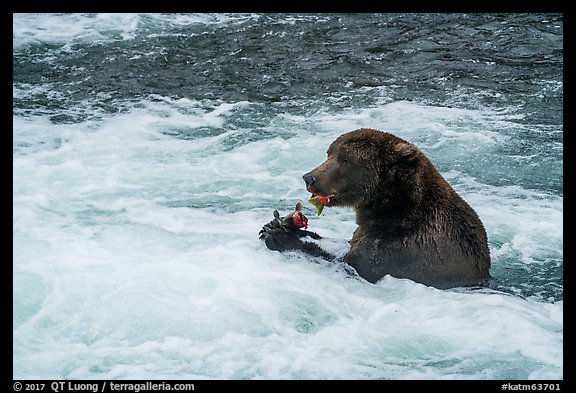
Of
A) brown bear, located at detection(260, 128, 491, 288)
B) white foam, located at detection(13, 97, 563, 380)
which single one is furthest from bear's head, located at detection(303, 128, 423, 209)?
white foam, located at detection(13, 97, 563, 380)

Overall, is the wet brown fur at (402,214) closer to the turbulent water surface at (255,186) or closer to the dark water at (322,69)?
the turbulent water surface at (255,186)

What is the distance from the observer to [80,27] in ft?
43.1

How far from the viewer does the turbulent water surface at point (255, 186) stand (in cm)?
546

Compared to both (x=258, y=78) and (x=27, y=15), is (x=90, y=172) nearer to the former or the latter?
(x=258, y=78)

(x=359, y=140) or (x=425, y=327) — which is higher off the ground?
(x=359, y=140)

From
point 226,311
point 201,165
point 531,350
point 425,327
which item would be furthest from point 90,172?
point 531,350

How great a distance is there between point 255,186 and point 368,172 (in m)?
2.44

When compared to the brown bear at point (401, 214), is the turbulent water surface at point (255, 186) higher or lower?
lower

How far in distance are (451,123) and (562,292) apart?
4.10 meters

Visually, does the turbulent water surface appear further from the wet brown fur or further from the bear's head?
the bear's head

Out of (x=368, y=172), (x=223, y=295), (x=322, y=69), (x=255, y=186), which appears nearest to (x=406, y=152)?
(x=368, y=172)

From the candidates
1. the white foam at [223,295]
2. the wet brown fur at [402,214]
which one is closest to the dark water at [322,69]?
the white foam at [223,295]

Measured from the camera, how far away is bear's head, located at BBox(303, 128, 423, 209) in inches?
241

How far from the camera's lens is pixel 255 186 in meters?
8.47
